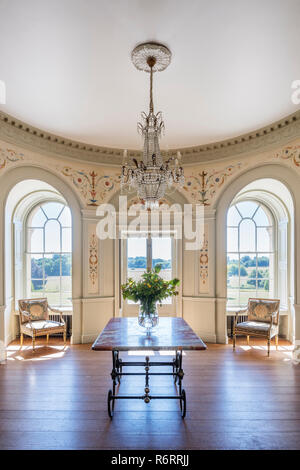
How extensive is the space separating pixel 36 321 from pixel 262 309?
4.29 meters

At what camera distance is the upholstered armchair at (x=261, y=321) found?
5.00 m

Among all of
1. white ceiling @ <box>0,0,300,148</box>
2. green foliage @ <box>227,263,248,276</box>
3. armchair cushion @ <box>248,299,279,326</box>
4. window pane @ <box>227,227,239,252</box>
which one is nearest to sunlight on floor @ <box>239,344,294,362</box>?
armchair cushion @ <box>248,299,279,326</box>

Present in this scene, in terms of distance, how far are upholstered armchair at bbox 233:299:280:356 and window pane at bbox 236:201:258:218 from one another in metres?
1.97

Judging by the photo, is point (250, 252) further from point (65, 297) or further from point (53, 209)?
point (53, 209)

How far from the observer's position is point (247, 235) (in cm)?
643

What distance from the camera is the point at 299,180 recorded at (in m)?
4.76

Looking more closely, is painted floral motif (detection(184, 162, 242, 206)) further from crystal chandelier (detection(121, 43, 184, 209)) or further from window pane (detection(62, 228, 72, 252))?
window pane (detection(62, 228, 72, 252))

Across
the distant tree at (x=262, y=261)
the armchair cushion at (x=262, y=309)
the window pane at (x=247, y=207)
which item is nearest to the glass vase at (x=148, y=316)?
the armchair cushion at (x=262, y=309)

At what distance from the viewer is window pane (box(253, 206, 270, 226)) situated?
21.0 ft

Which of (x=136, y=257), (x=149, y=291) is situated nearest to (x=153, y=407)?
(x=149, y=291)

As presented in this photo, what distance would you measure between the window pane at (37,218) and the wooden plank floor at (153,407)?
2.84 metres

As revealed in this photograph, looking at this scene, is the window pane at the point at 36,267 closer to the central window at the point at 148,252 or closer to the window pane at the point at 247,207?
the central window at the point at 148,252

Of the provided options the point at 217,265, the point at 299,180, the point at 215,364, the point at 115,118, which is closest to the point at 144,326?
the point at 215,364
